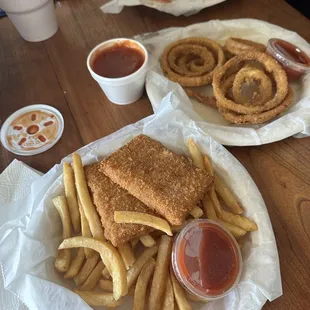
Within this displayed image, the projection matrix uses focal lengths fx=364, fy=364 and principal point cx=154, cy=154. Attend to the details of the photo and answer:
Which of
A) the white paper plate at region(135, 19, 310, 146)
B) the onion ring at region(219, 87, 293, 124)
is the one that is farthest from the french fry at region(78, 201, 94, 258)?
the onion ring at region(219, 87, 293, 124)

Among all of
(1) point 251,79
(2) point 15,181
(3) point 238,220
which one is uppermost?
(1) point 251,79

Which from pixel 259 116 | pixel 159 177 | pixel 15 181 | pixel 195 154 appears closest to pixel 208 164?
pixel 195 154

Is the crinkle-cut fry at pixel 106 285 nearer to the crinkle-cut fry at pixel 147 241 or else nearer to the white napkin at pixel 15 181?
the crinkle-cut fry at pixel 147 241

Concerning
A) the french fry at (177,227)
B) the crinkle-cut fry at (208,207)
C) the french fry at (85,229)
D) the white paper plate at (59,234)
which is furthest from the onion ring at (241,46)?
the french fry at (85,229)

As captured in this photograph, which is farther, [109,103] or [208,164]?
[109,103]

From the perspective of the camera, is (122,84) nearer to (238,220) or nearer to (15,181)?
(15,181)

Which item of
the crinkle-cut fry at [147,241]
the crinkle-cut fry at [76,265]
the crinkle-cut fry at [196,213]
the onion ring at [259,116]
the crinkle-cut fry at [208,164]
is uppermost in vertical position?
the onion ring at [259,116]
